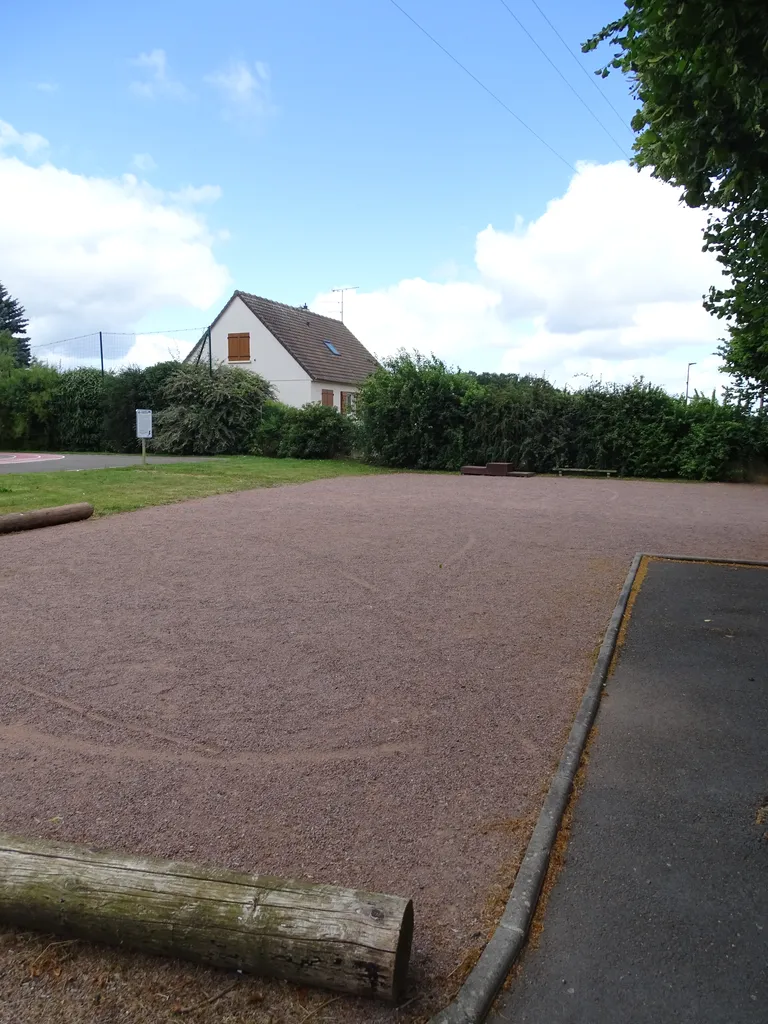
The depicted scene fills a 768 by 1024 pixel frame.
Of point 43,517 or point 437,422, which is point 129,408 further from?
point 43,517

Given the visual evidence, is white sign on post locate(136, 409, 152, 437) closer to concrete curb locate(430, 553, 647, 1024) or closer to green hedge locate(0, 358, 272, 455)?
green hedge locate(0, 358, 272, 455)

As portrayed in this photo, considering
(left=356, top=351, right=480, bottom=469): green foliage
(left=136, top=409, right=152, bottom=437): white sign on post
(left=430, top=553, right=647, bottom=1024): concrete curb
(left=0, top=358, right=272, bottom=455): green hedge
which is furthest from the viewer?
(left=0, top=358, right=272, bottom=455): green hedge

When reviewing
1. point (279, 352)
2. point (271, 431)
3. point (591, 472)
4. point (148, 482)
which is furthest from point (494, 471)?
point (279, 352)

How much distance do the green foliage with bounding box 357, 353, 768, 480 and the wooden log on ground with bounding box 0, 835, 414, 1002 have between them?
21.6 m

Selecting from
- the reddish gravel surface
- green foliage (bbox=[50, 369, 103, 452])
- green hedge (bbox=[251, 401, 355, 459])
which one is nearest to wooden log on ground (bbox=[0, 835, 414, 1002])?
the reddish gravel surface

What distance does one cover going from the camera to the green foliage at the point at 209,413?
1171 inches

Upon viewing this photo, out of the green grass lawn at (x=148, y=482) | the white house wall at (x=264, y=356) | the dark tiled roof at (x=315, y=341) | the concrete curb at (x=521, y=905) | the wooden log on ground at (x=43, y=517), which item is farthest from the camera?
the dark tiled roof at (x=315, y=341)

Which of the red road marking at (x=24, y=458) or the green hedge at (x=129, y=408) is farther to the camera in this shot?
the green hedge at (x=129, y=408)

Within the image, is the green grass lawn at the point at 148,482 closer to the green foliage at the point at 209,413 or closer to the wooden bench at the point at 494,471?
the wooden bench at the point at 494,471

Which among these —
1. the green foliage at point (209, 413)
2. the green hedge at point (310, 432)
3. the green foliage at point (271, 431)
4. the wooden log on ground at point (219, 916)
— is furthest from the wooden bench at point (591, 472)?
the wooden log on ground at point (219, 916)

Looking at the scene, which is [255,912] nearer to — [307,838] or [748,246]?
[307,838]

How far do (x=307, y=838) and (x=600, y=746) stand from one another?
1.68m

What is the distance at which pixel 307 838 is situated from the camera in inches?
118

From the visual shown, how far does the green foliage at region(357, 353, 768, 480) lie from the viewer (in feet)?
70.7
